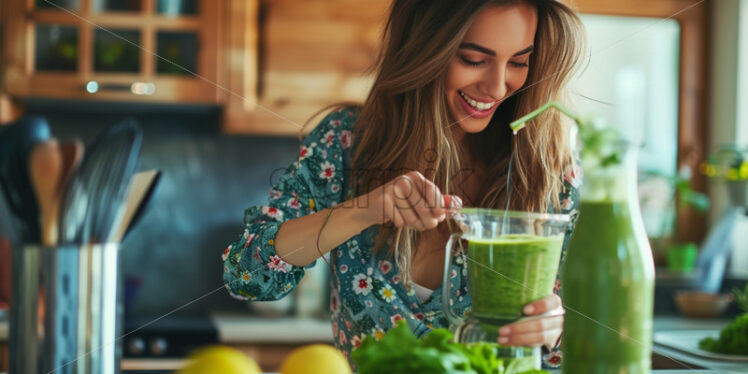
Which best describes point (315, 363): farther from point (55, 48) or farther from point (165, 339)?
point (55, 48)

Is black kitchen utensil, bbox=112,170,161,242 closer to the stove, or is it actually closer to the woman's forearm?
the woman's forearm

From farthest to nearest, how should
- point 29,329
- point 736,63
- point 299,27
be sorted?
point 736,63
point 299,27
point 29,329

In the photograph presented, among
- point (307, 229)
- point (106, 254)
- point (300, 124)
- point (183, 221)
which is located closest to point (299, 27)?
point (300, 124)

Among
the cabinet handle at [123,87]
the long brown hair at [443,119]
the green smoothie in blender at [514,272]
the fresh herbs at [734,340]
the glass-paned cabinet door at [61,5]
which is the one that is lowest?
the fresh herbs at [734,340]

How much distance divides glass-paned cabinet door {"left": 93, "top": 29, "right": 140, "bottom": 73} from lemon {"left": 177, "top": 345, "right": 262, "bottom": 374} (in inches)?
80.7

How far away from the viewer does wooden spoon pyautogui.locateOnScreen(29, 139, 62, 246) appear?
0.64 m

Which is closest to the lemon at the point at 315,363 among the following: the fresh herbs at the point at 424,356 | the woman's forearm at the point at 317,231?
the fresh herbs at the point at 424,356

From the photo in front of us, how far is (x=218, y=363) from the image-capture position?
1.85 feet

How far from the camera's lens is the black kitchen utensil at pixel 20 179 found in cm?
64

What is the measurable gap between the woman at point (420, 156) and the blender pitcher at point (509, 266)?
30cm

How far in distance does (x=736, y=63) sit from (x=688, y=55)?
0.60 ft

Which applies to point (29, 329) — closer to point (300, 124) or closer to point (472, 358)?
point (472, 358)

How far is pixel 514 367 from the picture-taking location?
2.48 ft

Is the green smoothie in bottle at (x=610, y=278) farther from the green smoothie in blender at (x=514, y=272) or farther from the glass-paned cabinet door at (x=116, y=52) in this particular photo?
the glass-paned cabinet door at (x=116, y=52)
